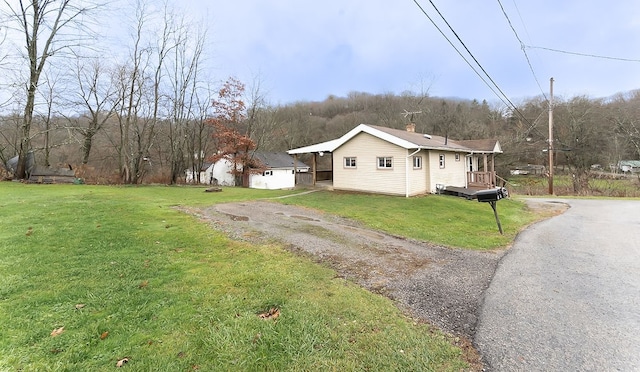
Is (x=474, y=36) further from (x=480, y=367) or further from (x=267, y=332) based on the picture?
(x=267, y=332)

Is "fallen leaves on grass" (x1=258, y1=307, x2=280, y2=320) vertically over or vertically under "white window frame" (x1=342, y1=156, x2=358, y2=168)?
under

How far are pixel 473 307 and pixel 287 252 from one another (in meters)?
3.05

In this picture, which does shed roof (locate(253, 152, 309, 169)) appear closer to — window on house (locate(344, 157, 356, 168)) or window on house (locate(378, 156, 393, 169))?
window on house (locate(344, 157, 356, 168))

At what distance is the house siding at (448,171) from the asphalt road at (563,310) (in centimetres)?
951

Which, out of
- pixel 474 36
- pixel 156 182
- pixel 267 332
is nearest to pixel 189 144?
pixel 156 182

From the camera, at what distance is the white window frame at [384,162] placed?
1520cm

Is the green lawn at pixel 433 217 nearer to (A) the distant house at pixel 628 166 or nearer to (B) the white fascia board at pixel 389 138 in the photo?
(B) the white fascia board at pixel 389 138

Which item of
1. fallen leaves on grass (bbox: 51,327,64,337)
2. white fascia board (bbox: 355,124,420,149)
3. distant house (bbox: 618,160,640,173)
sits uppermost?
white fascia board (bbox: 355,124,420,149)

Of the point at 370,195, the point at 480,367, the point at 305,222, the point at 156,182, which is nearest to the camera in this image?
the point at 480,367

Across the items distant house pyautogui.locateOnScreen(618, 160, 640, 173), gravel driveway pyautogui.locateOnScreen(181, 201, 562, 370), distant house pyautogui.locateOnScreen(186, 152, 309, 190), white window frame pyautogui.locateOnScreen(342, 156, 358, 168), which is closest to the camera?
gravel driveway pyautogui.locateOnScreen(181, 201, 562, 370)

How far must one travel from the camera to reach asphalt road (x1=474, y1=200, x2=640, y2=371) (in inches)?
103

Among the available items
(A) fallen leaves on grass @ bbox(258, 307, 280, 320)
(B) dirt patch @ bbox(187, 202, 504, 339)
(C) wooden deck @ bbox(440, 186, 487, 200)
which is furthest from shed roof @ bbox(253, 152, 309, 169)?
(A) fallen leaves on grass @ bbox(258, 307, 280, 320)

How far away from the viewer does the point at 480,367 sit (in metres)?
2.43

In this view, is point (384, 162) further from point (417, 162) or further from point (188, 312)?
point (188, 312)
